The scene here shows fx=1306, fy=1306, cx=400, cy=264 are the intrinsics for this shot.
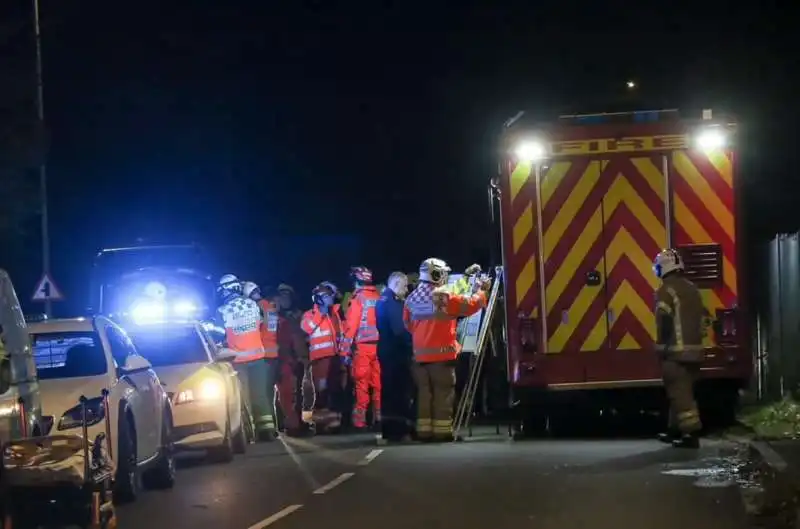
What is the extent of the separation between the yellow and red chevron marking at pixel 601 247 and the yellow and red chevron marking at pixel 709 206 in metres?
0.21

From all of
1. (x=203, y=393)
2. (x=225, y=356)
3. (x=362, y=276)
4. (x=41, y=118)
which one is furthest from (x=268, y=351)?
(x=41, y=118)

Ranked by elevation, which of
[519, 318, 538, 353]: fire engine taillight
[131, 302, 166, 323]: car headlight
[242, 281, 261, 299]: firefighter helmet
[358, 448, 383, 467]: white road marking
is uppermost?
[242, 281, 261, 299]: firefighter helmet

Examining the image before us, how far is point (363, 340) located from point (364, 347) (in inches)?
3.9

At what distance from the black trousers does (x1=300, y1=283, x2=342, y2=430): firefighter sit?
1.85m

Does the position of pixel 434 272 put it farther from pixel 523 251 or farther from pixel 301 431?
pixel 301 431

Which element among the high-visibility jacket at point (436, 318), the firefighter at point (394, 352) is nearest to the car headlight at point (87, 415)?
the high-visibility jacket at point (436, 318)

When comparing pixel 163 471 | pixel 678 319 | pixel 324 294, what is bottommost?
pixel 163 471

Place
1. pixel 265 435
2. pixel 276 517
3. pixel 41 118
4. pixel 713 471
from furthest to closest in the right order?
pixel 41 118
pixel 265 435
pixel 713 471
pixel 276 517

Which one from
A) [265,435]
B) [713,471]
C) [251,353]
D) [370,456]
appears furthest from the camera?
[251,353]

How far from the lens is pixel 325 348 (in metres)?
16.5

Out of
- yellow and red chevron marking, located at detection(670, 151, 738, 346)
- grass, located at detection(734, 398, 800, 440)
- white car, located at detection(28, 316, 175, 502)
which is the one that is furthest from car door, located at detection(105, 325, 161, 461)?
grass, located at detection(734, 398, 800, 440)

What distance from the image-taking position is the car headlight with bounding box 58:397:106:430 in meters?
9.95

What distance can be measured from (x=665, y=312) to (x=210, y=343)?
4.78 meters

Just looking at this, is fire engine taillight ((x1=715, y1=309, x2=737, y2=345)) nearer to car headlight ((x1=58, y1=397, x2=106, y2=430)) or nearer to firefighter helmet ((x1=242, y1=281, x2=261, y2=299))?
car headlight ((x1=58, y1=397, x2=106, y2=430))
